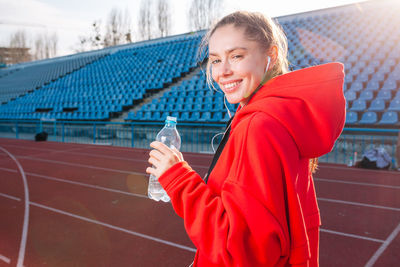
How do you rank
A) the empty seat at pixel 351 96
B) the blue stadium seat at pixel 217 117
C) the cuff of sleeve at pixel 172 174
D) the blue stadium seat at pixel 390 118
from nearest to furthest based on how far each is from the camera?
the cuff of sleeve at pixel 172 174 < the blue stadium seat at pixel 390 118 < the empty seat at pixel 351 96 < the blue stadium seat at pixel 217 117

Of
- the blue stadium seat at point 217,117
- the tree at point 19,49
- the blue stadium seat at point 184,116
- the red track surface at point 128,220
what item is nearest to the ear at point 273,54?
the red track surface at point 128,220

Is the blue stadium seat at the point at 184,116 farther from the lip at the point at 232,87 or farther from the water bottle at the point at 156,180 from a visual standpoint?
the lip at the point at 232,87

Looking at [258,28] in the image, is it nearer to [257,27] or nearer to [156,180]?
[257,27]

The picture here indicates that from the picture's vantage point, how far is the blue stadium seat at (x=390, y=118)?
834 centimetres

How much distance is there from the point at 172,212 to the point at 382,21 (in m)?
16.0

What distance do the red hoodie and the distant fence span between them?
734cm

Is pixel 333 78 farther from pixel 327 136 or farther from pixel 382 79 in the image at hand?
pixel 382 79

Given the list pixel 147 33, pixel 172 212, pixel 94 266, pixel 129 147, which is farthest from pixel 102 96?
pixel 147 33

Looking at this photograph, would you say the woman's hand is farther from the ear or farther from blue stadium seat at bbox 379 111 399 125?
blue stadium seat at bbox 379 111 399 125

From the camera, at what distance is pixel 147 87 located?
1623cm

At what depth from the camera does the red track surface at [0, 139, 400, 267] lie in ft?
10.4

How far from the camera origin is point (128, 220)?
4148 mm

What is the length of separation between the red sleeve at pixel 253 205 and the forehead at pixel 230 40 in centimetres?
32

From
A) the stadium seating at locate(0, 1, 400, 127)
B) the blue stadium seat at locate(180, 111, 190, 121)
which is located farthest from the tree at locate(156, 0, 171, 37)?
the blue stadium seat at locate(180, 111, 190, 121)
